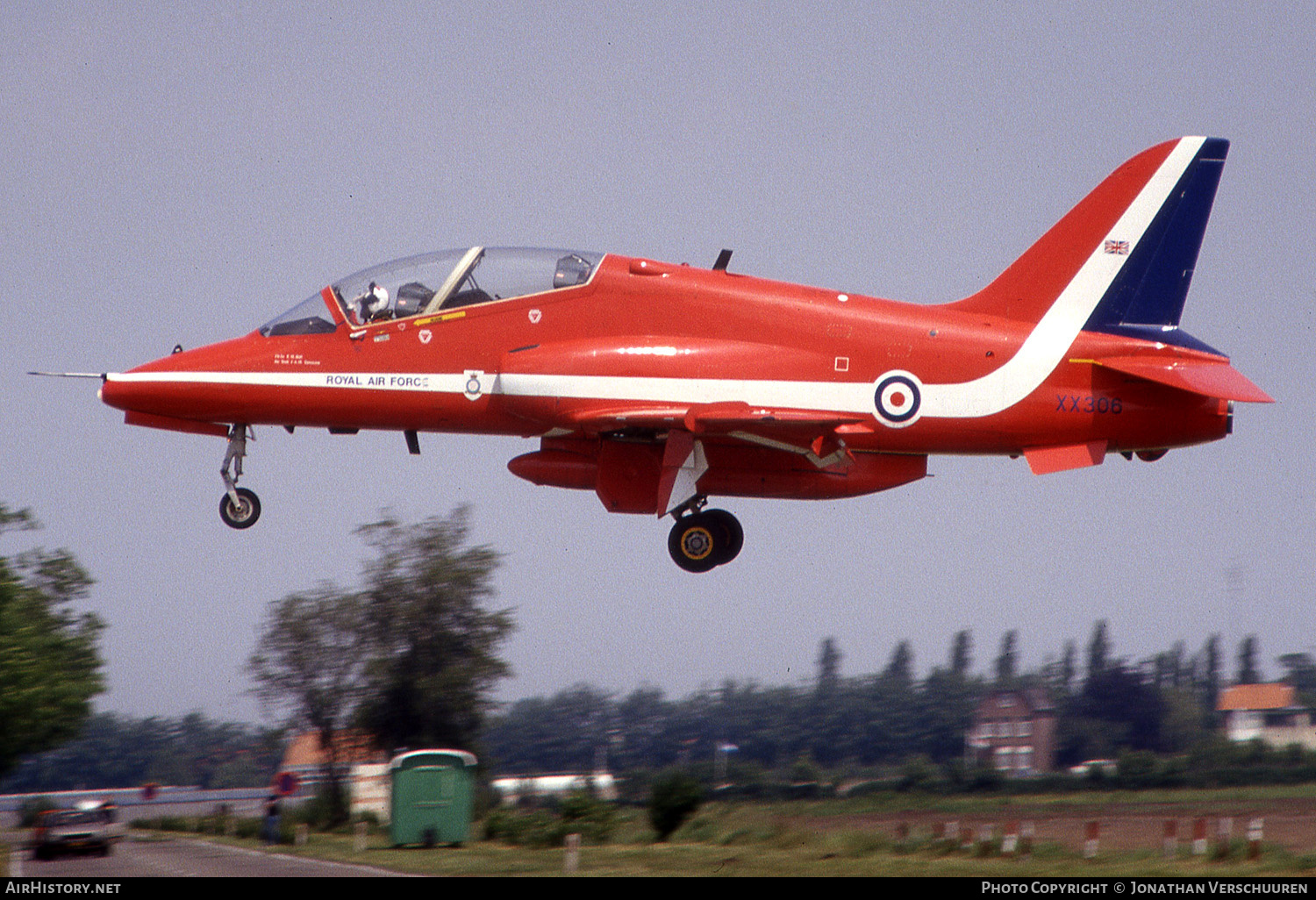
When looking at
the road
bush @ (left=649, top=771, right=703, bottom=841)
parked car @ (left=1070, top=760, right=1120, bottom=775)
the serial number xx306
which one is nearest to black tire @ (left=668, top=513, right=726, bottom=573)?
the serial number xx306

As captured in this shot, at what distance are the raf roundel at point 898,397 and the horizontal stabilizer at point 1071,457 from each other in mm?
2038

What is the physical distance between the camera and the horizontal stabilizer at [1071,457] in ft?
62.7

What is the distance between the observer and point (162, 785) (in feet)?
270

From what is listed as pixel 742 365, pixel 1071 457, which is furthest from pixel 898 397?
pixel 1071 457

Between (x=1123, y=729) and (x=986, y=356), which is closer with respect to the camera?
(x=986, y=356)

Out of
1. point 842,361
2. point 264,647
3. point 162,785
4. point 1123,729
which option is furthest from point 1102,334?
point 162,785

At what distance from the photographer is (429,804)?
27156 millimetres

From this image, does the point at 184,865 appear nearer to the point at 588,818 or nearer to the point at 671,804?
the point at 588,818

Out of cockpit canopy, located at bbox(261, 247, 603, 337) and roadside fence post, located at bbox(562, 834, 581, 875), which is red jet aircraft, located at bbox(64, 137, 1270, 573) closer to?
cockpit canopy, located at bbox(261, 247, 603, 337)

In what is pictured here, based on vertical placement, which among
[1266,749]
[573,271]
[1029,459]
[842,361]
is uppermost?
[573,271]
